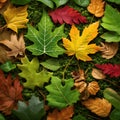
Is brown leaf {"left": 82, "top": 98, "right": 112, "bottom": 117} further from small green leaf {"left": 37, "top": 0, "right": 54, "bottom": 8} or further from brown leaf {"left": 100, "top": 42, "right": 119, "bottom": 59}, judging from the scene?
small green leaf {"left": 37, "top": 0, "right": 54, "bottom": 8}

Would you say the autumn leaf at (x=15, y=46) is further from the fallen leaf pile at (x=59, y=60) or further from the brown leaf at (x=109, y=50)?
the brown leaf at (x=109, y=50)

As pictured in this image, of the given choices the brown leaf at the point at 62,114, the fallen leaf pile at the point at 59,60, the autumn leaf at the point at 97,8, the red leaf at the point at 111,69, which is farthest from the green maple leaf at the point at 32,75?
the autumn leaf at the point at 97,8

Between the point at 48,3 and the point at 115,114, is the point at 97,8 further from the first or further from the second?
the point at 115,114

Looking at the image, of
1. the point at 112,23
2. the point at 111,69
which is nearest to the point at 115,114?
the point at 111,69

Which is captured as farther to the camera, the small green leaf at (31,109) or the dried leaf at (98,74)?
the dried leaf at (98,74)

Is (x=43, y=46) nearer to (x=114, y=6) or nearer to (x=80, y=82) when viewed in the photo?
(x=80, y=82)

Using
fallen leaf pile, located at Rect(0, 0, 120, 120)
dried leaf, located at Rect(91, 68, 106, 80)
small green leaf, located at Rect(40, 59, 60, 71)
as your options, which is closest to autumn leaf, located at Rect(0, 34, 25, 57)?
fallen leaf pile, located at Rect(0, 0, 120, 120)
